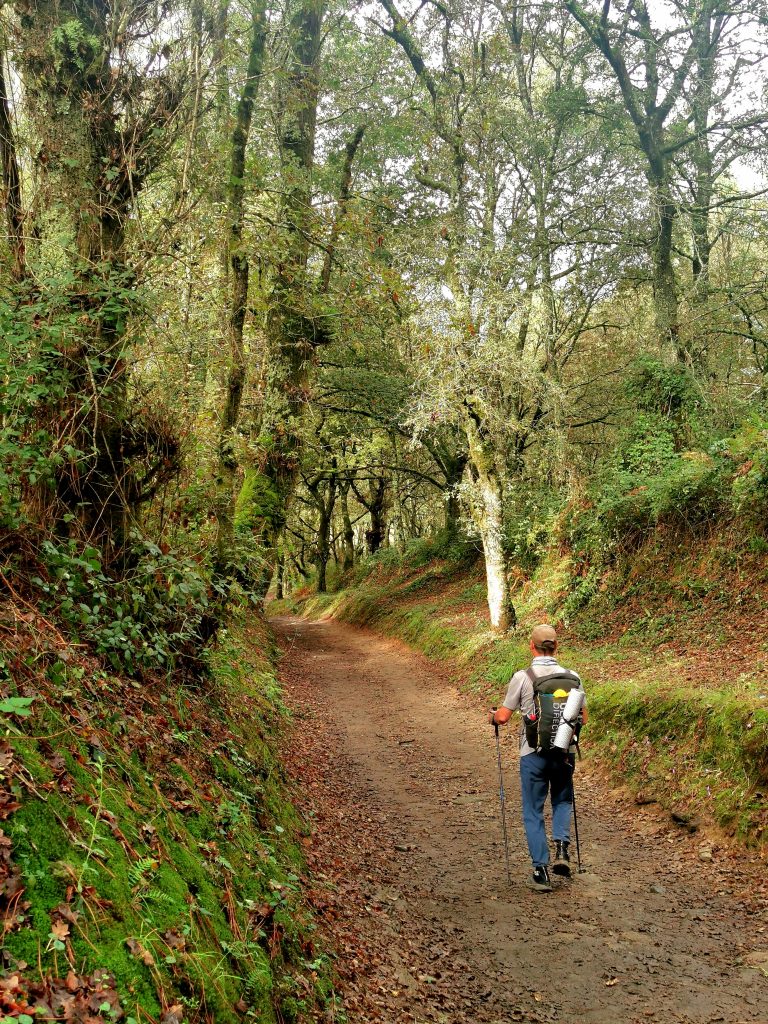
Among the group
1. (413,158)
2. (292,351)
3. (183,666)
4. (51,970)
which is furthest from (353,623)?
(51,970)

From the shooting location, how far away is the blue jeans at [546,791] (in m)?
6.18

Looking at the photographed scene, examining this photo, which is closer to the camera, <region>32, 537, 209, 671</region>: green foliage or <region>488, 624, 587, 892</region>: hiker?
<region>32, 537, 209, 671</region>: green foliage

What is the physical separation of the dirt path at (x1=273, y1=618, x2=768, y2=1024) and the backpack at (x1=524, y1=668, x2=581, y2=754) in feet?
4.01

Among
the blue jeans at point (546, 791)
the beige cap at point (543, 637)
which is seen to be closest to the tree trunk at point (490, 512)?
the beige cap at point (543, 637)

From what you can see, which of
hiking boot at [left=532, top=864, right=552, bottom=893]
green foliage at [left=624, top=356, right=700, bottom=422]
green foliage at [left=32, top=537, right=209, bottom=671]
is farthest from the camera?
green foliage at [left=624, top=356, right=700, bottom=422]

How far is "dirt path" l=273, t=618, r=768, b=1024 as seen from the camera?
14.0 ft

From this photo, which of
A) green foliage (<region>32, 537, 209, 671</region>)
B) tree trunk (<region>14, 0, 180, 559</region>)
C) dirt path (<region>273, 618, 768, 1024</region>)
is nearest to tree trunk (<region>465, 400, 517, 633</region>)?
dirt path (<region>273, 618, 768, 1024</region>)

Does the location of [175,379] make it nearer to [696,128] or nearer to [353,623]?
[696,128]

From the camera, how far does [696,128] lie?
51.6 feet

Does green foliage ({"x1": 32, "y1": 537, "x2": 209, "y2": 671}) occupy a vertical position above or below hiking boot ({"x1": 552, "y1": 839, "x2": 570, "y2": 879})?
above

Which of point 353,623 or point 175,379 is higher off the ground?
point 175,379

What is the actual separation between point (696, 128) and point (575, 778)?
15.0 meters

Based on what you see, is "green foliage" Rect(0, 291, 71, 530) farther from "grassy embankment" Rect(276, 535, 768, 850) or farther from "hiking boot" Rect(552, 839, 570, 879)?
"grassy embankment" Rect(276, 535, 768, 850)

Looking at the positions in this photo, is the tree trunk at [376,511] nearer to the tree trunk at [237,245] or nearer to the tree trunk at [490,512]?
the tree trunk at [490,512]
